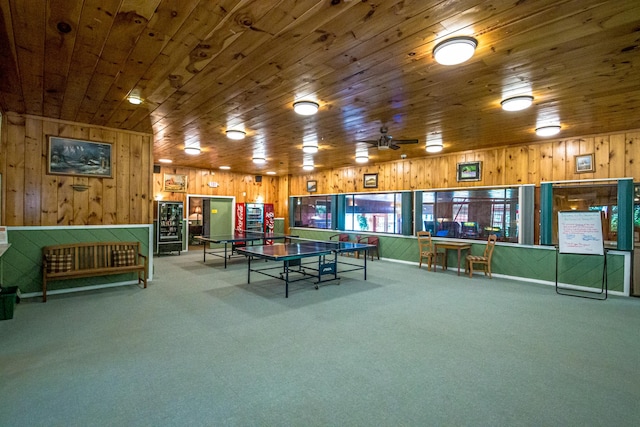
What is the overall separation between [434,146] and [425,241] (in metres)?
2.46

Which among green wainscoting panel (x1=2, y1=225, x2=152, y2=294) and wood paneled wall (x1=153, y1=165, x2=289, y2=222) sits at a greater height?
wood paneled wall (x1=153, y1=165, x2=289, y2=222)

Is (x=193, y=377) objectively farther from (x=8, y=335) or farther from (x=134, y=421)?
(x=8, y=335)

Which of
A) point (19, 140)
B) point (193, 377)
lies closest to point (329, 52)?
point (193, 377)

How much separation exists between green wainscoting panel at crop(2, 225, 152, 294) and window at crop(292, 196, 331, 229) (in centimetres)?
702

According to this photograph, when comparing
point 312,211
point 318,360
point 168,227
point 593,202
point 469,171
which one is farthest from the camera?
point 312,211

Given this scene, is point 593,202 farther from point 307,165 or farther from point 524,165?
point 307,165

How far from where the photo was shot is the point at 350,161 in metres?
9.11

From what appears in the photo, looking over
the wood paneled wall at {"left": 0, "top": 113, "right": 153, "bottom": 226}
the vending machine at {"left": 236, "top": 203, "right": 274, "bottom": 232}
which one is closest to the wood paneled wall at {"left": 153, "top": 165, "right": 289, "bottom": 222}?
the vending machine at {"left": 236, "top": 203, "right": 274, "bottom": 232}

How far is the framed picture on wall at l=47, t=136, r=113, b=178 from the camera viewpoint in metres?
5.05

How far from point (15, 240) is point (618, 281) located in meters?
9.69

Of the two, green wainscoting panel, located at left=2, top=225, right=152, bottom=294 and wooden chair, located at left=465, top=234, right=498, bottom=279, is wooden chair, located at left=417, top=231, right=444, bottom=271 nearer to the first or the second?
wooden chair, located at left=465, top=234, right=498, bottom=279

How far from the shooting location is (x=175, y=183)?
1059cm

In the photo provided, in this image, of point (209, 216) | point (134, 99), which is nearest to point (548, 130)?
point (134, 99)

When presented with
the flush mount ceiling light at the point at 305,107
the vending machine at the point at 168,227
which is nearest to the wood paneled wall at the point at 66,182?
the flush mount ceiling light at the point at 305,107
